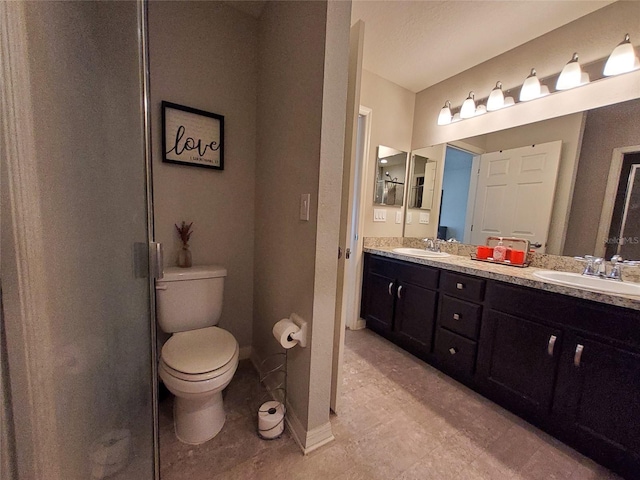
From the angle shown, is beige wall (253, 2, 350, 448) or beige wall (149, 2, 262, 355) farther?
beige wall (149, 2, 262, 355)

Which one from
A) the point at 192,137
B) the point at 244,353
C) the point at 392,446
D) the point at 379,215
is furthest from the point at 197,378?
the point at 379,215

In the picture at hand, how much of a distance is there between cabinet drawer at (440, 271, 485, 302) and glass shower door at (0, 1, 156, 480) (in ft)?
5.67

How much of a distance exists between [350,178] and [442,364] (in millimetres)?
1537

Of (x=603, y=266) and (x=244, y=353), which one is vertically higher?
(x=603, y=266)

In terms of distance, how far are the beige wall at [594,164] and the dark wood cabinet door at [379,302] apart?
4.01 feet

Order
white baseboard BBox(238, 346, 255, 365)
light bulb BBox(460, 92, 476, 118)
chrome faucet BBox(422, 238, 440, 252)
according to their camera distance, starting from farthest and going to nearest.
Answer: chrome faucet BBox(422, 238, 440, 252), light bulb BBox(460, 92, 476, 118), white baseboard BBox(238, 346, 255, 365)

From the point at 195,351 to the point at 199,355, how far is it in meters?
0.05

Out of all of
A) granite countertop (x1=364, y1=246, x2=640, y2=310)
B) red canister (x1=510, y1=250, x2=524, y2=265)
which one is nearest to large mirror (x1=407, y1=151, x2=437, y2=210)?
granite countertop (x1=364, y1=246, x2=640, y2=310)

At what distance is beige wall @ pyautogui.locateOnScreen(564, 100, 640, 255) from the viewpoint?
1404 millimetres

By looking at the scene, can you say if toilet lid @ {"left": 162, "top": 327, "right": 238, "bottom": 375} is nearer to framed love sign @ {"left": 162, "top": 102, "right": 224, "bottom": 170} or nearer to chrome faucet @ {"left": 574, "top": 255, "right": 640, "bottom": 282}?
framed love sign @ {"left": 162, "top": 102, "right": 224, "bottom": 170}

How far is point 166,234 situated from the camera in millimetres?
1542

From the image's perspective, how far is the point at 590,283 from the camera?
4.56ft

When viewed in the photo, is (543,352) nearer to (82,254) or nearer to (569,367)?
(569,367)

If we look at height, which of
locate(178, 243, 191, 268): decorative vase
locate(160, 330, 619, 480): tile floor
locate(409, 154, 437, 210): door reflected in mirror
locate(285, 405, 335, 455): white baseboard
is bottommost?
locate(160, 330, 619, 480): tile floor
